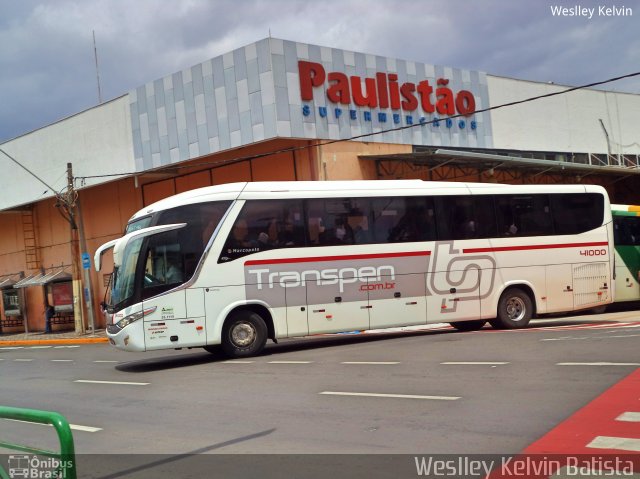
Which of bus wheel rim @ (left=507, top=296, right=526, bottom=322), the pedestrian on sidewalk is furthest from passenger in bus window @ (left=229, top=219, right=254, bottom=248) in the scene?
the pedestrian on sidewalk

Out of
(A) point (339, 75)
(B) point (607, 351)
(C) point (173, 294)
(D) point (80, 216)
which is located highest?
(A) point (339, 75)

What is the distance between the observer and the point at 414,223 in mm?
17141

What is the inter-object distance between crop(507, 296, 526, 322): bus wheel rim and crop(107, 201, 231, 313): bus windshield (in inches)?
309

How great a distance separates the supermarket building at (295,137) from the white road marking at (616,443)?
62.0 ft

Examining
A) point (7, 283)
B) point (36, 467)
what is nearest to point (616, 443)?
point (36, 467)

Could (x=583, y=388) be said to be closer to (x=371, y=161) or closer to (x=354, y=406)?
(x=354, y=406)

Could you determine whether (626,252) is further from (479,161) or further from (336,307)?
(336,307)

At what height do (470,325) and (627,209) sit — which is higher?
(627,209)

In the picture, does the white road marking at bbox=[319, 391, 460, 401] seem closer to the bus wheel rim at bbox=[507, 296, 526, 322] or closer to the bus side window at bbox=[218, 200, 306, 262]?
the bus side window at bbox=[218, 200, 306, 262]

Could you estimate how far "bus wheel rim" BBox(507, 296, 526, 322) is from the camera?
18234mm

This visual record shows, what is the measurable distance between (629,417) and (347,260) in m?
9.66

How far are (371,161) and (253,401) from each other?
1852 centimetres

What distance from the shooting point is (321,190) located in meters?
16.4

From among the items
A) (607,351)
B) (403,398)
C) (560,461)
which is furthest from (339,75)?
(560,461)
